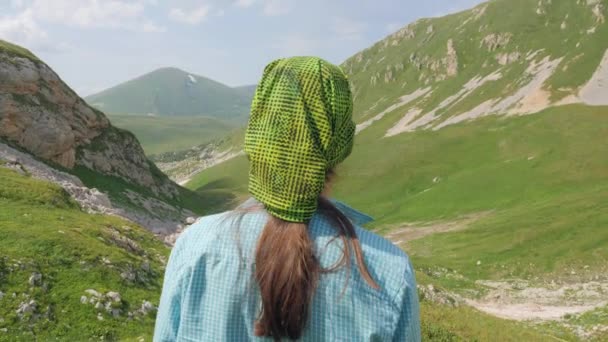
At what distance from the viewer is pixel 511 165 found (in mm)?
79312

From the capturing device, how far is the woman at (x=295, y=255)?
343 centimetres

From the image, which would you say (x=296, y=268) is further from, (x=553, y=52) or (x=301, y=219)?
(x=553, y=52)

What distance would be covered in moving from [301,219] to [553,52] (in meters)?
151

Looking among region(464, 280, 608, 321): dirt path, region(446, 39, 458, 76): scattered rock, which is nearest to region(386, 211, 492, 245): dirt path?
region(464, 280, 608, 321): dirt path

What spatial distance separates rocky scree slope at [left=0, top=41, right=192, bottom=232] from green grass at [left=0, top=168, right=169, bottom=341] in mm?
21109

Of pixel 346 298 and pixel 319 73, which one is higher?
pixel 319 73

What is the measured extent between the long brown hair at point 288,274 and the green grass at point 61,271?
531 inches

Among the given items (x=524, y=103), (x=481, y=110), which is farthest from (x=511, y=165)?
(x=481, y=110)

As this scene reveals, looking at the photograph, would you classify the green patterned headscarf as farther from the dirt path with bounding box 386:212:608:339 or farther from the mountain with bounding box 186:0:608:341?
the dirt path with bounding box 386:212:608:339

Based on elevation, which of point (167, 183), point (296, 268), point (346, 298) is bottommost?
point (167, 183)

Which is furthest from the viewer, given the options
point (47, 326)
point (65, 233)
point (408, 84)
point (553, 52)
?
point (408, 84)

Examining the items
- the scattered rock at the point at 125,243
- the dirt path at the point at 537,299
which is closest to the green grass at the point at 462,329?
the dirt path at the point at 537,299

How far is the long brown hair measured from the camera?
338cm

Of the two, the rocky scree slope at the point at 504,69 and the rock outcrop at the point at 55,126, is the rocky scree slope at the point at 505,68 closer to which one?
the rocky scree slope at the point at 504,69
